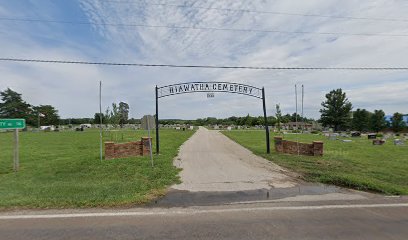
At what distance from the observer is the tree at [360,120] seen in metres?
66.1

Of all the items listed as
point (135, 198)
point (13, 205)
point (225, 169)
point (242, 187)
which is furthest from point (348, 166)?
point (13, 205)

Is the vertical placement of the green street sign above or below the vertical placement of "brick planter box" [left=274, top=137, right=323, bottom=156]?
above

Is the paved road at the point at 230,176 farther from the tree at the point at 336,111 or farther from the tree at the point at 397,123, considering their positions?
the tree at the point at 336,111

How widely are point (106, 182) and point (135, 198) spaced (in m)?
2.33

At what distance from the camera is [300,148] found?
638 inches

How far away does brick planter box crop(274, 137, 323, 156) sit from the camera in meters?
15.3

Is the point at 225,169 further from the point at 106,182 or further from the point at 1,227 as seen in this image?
the point at 1,227

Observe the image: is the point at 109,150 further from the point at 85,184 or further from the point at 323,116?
the point at 323,116

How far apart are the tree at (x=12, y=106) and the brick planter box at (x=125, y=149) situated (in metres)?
100

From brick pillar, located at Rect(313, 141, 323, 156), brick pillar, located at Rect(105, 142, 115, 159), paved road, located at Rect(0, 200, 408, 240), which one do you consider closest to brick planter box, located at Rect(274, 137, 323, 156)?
brick pillar, located at Rect(313, 141, 323, 156)

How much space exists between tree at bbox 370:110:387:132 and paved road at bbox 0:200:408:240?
2599 inches

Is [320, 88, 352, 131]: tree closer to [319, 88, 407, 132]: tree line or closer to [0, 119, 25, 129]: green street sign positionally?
[319, 88, 407, 132]: tree line

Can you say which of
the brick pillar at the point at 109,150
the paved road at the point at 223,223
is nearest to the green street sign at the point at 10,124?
the brick pillar at the point at 109,150

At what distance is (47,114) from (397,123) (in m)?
114
